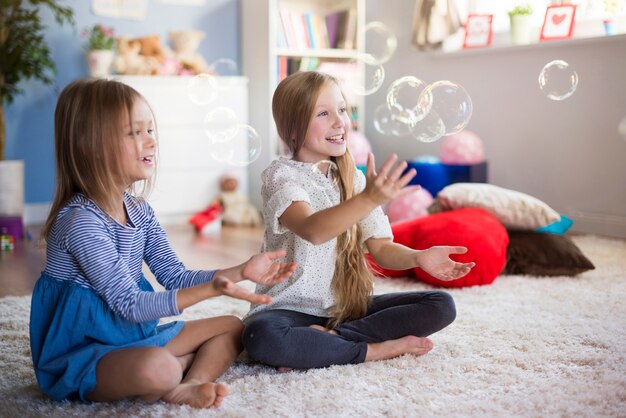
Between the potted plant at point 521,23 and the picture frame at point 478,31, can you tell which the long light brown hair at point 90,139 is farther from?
the picture frame at point 478,31

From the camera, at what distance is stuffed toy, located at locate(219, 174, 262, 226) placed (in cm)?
404

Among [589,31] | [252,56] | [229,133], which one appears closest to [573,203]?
[589,31]

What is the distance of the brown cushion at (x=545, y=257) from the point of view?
2.47 metres

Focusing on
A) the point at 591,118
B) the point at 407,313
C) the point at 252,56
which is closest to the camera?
the point at 407,313

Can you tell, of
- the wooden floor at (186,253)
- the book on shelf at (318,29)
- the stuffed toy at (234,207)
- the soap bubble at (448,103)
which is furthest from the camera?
the book on shelf at (318,29)

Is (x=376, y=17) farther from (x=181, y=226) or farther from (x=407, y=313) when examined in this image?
(x=407, y=313)

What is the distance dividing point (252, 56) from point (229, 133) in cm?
152

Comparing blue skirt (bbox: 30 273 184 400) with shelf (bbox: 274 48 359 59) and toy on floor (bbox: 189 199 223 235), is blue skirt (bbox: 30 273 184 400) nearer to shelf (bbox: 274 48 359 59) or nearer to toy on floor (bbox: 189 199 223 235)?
toy on floor (bbox: 189 199 223 235)

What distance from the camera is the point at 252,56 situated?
433 cm

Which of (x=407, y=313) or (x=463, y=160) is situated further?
(x=463, y=160)

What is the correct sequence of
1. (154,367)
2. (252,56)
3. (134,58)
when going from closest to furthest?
(154,367) < (134,58) < (252,56)

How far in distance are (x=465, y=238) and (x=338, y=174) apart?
80cm

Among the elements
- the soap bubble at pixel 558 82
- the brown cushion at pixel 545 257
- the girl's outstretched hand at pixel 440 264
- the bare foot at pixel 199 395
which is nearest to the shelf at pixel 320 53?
the soap bubble at pixel 558 82

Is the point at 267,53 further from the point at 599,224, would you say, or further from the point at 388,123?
the point at 599,224
